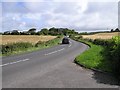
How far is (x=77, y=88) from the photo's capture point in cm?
980

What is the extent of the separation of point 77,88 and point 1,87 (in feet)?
9.28

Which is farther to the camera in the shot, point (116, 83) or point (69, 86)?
point (116, 83)

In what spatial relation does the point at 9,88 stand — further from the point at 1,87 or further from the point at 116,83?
the point at 116,83

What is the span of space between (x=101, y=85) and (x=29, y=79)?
3158mm

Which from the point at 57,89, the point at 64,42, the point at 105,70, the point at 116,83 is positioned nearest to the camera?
the point at 57,89

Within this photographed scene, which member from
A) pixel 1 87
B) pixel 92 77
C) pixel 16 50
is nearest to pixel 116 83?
pixel 92 77

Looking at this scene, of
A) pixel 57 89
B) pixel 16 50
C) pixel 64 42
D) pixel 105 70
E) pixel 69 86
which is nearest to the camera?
pixel 57 89

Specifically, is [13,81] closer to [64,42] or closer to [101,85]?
[101,85]

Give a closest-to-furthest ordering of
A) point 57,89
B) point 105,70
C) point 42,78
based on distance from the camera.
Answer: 1. point 57,89
2. point 42,78
3. point 105,70

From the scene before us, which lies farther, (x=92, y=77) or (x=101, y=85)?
(x=92, y=77)

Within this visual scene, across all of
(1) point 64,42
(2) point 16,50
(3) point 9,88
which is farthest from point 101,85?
(1) point 64,42

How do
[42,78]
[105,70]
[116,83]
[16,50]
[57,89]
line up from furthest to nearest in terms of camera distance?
[16,50] → [105,70] → [42,78] → [116,83] → [57,89]

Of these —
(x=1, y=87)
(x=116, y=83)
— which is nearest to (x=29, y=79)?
(x=1, y=87)

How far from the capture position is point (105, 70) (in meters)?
14.3
